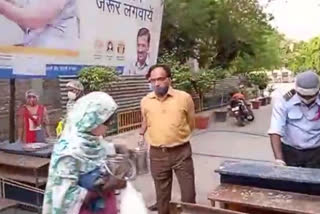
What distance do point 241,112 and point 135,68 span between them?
417cm

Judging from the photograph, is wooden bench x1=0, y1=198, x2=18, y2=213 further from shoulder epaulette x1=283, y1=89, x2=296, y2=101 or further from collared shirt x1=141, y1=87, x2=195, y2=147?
shoulder epaulette x1=283, y1=89, x2=296, y2=101

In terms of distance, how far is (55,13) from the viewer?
8523 millimetres

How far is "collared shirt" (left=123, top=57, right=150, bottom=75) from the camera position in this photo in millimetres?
11484

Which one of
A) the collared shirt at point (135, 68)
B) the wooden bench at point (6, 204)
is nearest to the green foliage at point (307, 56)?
the collared shirt at point (135, 68)

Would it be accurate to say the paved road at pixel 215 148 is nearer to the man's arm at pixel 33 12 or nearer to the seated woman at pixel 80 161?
the man's arm at pixel 33 12

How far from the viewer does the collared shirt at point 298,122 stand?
4230 millimetres

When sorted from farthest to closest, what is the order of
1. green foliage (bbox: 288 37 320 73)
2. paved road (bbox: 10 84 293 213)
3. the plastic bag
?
green foliage (bbox: 288 37 320 73) → paved road (bbox: 10 84 293 213) → the plastic bag

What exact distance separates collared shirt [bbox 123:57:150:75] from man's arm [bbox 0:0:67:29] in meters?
2.98

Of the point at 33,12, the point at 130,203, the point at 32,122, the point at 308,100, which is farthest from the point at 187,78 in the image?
the point at 130,203

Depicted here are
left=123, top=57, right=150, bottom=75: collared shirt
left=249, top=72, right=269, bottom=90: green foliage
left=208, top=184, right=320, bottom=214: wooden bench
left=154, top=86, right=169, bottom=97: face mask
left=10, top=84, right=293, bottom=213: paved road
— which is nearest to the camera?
left=208, top=184, right=320, bottom=214: wooden bench

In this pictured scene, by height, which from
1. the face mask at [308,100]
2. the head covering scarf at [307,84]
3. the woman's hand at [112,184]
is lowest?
the woman's hand at [112,184]

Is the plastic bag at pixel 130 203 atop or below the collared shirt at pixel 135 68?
below

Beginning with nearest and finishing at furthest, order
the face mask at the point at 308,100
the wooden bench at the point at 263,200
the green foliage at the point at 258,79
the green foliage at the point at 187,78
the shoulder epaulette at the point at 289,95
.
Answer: the wooden bench at the point at 263,200
the face mask at the point at 308,100
the shoulder epaulette at the point at 289,95
the green foliage at the point at 187,78
the green foliage at the point at 258,79

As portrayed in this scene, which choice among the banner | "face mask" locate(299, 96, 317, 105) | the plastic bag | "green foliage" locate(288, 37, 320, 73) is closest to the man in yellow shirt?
"face mask" locate(299, 96, 317, 105)
